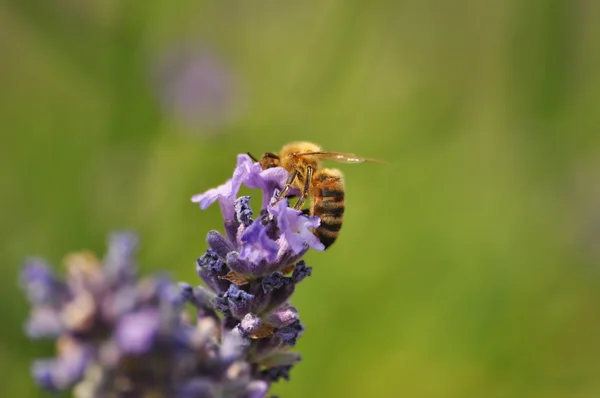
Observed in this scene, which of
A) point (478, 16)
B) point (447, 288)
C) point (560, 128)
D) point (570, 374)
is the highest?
point (478, 16)

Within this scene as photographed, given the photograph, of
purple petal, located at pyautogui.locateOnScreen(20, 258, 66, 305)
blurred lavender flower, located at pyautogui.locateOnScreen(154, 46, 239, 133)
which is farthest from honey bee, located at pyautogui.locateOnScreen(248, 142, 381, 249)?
blurred lavender flower, located at pyautogui.locateOnScreen(154, 46, 239, 133)

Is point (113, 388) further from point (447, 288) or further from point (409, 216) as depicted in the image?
point (409, 216)

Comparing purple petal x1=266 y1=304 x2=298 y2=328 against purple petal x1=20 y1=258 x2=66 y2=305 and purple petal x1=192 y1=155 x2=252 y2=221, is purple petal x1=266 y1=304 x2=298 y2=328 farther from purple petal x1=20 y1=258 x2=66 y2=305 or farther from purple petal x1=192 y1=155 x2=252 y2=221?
purple petal x1=20 y1=258 x2=66 y2=305

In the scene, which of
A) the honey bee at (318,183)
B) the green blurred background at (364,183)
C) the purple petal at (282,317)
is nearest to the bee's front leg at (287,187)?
the honey bee at (318,183)

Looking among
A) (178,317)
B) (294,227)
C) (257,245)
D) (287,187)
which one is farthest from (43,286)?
(287,187)

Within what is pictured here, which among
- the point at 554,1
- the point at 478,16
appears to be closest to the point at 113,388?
the point at 554,1

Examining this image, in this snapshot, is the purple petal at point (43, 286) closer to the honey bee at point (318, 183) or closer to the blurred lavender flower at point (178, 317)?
the blurred lavender flower at point (178, 317)
